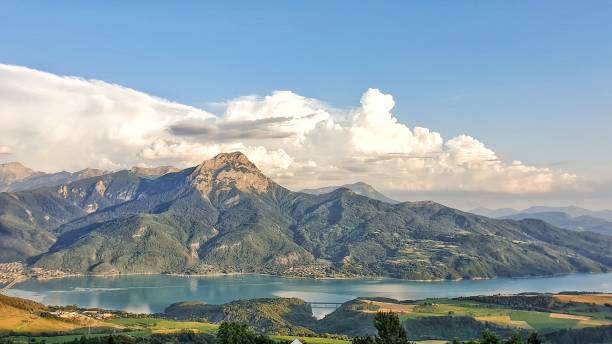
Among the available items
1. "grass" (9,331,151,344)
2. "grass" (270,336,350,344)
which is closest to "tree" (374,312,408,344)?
"grass" (270,336,350,344)

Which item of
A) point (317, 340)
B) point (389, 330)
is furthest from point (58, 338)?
point (389, 330)

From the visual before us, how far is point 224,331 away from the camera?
321ft

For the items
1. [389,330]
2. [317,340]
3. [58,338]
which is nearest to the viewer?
[389,330]

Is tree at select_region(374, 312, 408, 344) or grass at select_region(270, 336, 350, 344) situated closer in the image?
tree at select_region(374, 312, 408, 344)

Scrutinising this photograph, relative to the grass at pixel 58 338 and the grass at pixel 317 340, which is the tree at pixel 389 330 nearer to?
the grass at pixel 317 340

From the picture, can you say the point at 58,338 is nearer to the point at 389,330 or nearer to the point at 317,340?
the point at 317,340

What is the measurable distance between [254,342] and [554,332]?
395ft

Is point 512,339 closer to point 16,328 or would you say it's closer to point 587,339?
point 587,339

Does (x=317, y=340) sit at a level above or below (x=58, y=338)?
below

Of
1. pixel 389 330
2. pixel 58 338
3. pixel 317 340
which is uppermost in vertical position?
pixel 389 330

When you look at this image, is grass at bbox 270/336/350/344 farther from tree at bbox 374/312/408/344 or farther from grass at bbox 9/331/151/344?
tree at bbox 374/312/408/344

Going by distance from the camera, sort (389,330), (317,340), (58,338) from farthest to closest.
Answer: (317,340) < (58,338) < (389,330)

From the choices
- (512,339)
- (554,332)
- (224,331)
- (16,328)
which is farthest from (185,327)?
(512,339)

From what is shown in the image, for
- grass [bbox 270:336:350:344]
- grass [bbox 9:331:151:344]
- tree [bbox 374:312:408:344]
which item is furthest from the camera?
grass [bbox 270:336:350:344]
